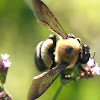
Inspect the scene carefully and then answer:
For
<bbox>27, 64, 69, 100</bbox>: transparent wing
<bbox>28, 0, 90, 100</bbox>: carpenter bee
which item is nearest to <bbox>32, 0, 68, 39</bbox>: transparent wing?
<bbox>28, 0, 90, 100</bbox>: carpenter bee

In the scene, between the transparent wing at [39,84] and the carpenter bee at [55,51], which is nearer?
the transparent wing at [39,84]

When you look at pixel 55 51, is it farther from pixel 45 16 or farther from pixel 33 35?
pixel 33 35

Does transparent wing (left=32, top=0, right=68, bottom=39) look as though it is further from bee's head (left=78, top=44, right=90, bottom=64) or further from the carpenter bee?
bee's head (left=78, top=44, right=90, bottom=64)

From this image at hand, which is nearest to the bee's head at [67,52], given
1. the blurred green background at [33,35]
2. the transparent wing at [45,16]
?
the transparent wing at [45,16]

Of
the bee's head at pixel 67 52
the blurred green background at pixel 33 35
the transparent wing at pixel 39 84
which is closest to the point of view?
the transparent wing at pixel 39 84

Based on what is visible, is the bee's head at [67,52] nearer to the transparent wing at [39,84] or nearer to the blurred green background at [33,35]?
the transparent wing at [39,84]

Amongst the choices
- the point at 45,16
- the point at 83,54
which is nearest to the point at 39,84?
the point at 83,54

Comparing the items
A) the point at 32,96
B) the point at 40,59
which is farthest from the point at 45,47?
the point at 32,96
